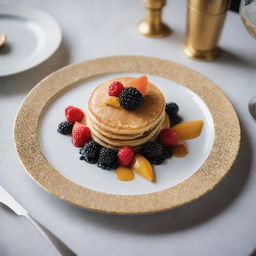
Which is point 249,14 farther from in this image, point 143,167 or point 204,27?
point 143,167

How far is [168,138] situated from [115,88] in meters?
0.23

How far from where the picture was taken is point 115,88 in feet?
4.05

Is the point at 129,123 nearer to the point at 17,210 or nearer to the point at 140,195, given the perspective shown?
the point at 140,195

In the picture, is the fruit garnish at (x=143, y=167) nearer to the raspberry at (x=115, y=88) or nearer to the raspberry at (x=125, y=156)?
the raspberry at (x=125, y=156)

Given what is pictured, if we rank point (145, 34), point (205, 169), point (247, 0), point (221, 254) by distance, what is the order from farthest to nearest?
point (145, 34) < point (247, 0) < point (205, 169) < point (221, 254)

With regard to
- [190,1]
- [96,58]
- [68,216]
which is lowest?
[68,216]

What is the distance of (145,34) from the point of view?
176 cm

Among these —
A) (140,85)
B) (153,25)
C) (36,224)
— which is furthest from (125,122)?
(153,25)

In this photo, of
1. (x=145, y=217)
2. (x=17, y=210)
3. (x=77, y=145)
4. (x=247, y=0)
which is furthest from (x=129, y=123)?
(x=247, y=0)

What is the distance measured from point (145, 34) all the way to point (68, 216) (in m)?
0.97

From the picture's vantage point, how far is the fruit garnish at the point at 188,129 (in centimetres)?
128

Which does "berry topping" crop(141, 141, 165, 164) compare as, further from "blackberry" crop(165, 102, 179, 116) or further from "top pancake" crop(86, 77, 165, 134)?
"blackberry" crop(165, 102, 179, 116)

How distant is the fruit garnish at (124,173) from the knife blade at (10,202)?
28 centimetres

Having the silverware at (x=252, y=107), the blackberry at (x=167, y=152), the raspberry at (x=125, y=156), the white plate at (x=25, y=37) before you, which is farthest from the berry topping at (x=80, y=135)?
the silverware at (x=252, y=107)
